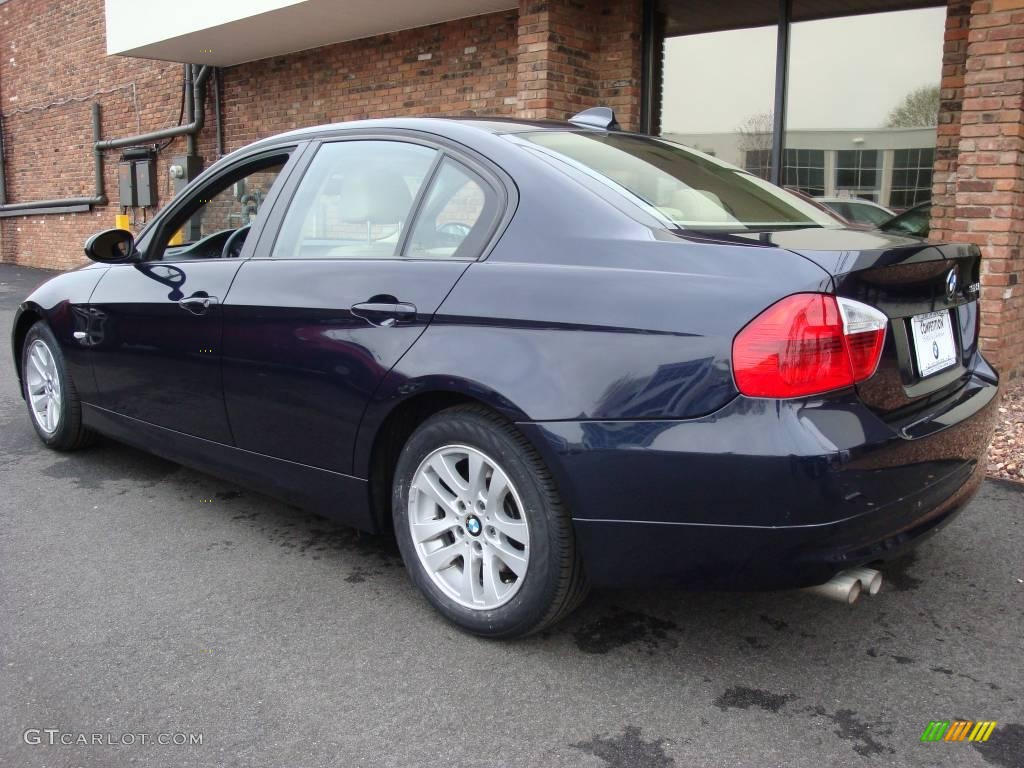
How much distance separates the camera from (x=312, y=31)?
1081 centimetres

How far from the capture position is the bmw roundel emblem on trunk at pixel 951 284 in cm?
266

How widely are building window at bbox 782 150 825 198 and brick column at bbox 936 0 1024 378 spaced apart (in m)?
1.90

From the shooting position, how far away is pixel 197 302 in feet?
11.6

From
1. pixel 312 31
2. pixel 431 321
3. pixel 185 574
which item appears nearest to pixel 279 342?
pixel 431 321

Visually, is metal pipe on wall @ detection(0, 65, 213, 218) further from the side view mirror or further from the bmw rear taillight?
the bmw rear taillight

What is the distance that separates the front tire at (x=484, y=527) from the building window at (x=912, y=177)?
586cm

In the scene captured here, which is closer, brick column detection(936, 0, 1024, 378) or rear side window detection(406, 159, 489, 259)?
rear side window detection(406, 159, 489, 259)

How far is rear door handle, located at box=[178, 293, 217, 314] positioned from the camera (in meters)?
3.49

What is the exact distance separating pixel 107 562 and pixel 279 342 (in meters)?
1.11

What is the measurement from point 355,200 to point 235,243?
872 mm

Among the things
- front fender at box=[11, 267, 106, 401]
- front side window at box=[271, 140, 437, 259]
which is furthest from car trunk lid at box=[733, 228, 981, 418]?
front fender at box=[11, 267, 106, 401]

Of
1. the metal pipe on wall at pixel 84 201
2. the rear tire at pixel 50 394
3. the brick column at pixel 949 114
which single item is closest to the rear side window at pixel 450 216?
the rear tire at pixel 50 394

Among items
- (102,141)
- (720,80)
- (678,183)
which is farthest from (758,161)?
(102,141)

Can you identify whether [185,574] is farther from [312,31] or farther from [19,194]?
[19,194]
